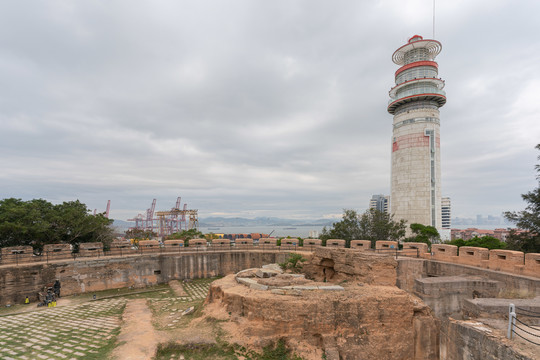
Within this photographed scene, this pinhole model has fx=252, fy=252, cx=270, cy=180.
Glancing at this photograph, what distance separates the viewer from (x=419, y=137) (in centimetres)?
3428

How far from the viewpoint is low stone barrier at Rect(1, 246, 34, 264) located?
50.3 ft

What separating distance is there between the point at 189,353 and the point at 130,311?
19.9 ft

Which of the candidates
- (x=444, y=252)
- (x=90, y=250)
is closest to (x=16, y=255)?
(x=90, y=250)

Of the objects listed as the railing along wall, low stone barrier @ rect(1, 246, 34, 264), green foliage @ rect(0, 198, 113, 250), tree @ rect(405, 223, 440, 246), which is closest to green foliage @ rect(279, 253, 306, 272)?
the railing along wall

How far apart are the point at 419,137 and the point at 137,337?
123 feet

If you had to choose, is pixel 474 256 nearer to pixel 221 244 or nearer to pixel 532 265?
pixel 532 265

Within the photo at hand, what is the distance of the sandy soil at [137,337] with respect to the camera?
8125 mm

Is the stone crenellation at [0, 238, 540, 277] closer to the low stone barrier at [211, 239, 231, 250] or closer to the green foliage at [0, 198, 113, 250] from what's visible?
the low stone barrier at [211, 239, 231, 250]

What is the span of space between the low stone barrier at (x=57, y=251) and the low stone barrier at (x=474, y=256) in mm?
26208

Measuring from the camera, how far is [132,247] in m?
19.9

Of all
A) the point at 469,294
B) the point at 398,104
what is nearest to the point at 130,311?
the point at 469,294

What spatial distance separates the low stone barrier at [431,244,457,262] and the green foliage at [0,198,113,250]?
89.7 ft

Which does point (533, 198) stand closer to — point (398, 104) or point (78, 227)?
point (398, 104)

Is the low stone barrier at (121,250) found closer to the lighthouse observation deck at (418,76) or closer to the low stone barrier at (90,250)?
the low stone barrier at (90,250)
